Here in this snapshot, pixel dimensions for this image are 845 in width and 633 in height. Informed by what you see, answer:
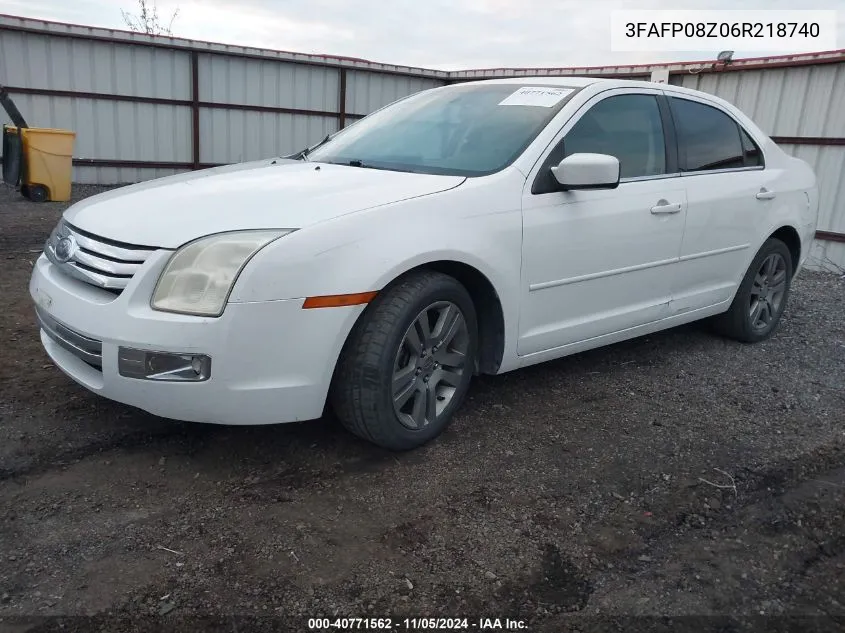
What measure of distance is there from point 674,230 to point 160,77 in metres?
11.3

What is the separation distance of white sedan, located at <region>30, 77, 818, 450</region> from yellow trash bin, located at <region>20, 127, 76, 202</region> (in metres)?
7.81

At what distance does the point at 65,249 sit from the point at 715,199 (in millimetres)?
3541

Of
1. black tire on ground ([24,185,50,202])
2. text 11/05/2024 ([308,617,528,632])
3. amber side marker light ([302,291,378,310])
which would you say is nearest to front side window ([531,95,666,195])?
amber side marker light ([302,291,378,310])

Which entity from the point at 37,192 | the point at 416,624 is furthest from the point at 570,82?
the point at 37,192

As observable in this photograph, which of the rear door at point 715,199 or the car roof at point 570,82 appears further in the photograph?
the rear door at point 715,199

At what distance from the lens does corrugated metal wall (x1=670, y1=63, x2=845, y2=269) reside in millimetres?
8578

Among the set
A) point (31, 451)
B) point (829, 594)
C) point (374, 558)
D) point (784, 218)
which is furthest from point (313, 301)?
point (784, 218)

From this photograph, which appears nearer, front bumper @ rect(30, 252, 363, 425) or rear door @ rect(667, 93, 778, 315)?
front bumper @ rect(30, 252, 363, 425)

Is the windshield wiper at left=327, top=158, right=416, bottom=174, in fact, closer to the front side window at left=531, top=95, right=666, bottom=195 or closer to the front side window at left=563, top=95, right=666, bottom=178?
the front side window at left=531, top=95, right=666, bottom=195

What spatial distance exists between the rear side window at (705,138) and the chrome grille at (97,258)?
3082mm

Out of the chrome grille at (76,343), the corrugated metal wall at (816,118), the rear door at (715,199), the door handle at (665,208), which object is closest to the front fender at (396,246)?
the chrome grille at (76,343)

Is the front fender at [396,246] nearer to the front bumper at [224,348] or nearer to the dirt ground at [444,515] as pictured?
the front bumper at [224,348]

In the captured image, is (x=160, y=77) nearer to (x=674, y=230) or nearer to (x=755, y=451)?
(x=674, y=230)

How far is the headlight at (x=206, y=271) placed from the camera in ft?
8.46
